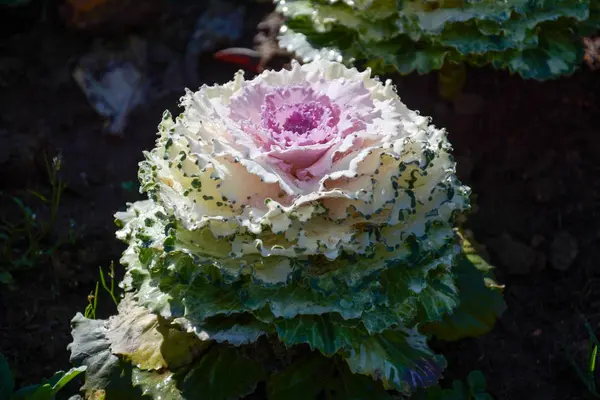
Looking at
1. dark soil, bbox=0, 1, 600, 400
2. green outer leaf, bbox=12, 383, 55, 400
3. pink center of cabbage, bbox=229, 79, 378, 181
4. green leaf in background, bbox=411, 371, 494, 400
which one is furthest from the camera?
dark soil, bbox=0, 1, 600, 400

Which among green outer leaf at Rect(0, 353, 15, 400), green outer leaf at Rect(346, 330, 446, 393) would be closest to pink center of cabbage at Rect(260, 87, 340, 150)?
green outer leaf at Rect(346, 330, 446, 393)

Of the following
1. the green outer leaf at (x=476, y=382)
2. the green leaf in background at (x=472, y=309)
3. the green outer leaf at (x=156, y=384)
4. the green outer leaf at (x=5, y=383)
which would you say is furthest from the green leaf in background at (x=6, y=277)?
the green outer leaf at (x=476, y=382)

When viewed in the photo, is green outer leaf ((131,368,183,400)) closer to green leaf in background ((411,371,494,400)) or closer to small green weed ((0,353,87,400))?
small green weed ((0,353,87,400))

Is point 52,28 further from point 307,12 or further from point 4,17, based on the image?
point 307,12

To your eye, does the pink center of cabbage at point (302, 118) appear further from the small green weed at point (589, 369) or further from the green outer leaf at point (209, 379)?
the small green weed at point (589, 369)

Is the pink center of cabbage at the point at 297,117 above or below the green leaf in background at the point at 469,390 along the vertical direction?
above

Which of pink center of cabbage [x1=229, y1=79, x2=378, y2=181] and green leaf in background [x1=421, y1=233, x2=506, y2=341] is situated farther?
green leaf in background [x1=421, y1=233, x2=506, y2=341]

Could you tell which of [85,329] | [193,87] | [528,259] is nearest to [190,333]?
[85,329]
